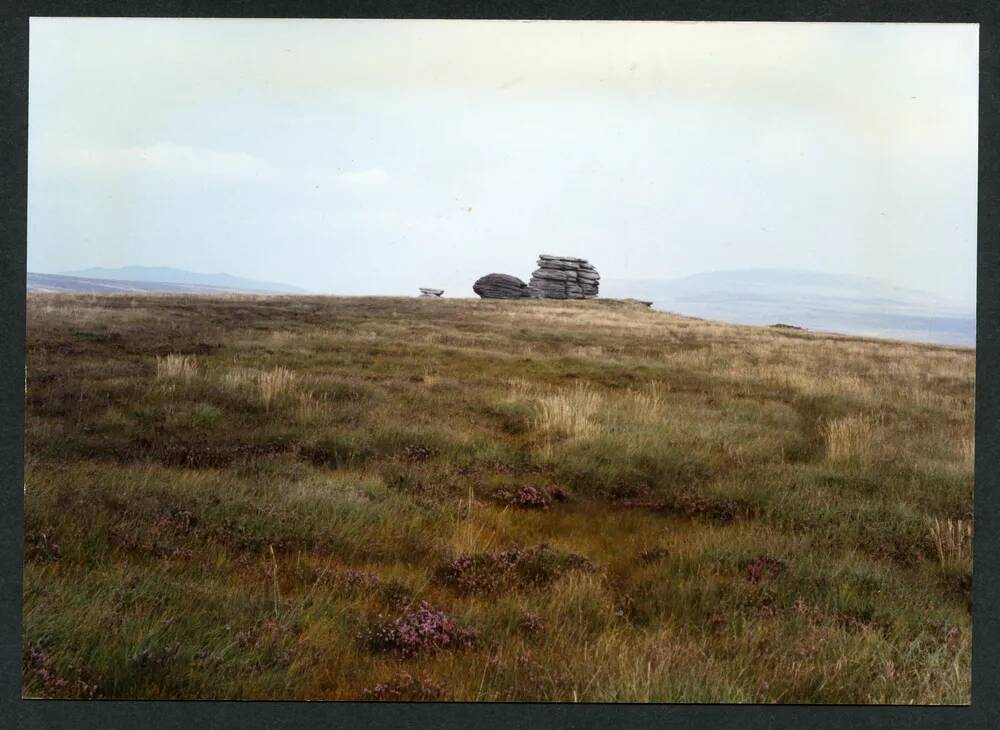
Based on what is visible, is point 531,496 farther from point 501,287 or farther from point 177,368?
point 177,368

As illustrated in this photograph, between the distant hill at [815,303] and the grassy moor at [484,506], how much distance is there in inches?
7.9

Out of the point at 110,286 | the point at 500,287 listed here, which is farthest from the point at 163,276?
the point at 500,287

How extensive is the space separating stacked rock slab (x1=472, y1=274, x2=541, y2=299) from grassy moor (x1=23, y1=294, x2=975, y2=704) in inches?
7.8

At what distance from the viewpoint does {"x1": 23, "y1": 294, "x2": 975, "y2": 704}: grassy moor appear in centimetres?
469

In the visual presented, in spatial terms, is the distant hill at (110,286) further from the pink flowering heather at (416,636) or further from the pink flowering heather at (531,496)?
the pink flowering heather at (416,636)

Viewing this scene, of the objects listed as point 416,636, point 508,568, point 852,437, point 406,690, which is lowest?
point 406,690

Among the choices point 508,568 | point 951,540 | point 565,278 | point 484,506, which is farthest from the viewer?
point 565,278

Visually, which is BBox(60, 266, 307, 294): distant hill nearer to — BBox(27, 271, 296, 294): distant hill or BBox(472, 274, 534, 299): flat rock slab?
BBox(27, 271, 296, 294): distant hill

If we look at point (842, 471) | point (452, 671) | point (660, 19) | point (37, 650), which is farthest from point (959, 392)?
point (37, 650)

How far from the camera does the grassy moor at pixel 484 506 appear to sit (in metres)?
4.69

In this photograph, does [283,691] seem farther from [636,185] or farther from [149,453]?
[636,185]

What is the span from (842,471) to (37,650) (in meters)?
6.19

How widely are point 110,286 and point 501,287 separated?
346 cm

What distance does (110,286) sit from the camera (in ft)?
19.7
